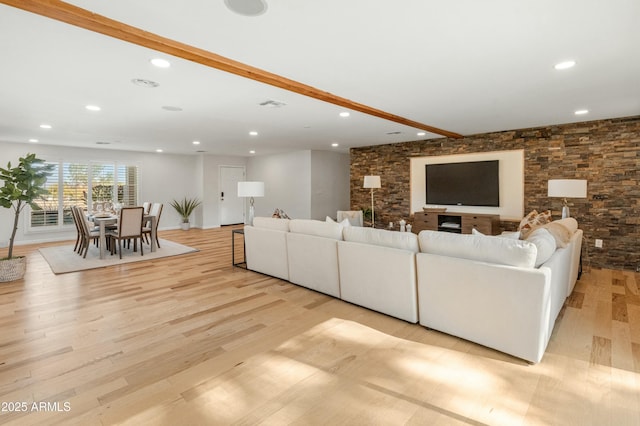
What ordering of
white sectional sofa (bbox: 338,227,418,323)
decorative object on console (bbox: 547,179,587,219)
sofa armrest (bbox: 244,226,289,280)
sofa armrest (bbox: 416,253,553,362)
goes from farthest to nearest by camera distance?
1. decorative object on console (bbox: 547,179,587,219)
2. sofa armrest (bbox: 244,226,289,280)
3. white sectional sofa (bbox: 338,227,418,323)
4. sofa armrest (bbox: 416,253,553,362)

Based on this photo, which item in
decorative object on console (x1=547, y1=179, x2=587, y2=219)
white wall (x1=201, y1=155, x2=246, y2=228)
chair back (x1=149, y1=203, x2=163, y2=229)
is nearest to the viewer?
decorative object on console (x1=547, y1=179, x2=587, y2=219)

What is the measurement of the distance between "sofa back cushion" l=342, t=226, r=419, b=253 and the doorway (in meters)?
7.50

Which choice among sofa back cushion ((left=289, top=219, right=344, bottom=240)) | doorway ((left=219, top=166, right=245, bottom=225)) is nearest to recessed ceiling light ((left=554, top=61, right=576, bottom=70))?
sofa back cushion ((left=289, top=219, right=344, bottom=240))

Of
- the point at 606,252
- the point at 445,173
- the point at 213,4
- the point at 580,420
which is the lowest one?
the point at 580,420

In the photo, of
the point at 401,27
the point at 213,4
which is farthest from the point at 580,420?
the point at 213,4

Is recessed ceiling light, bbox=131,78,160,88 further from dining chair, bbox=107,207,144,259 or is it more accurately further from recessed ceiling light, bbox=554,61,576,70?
recessed ceiling light, bbox=554,61,576,70

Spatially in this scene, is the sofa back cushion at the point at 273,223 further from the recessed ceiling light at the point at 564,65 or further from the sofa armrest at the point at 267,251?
the recessed ceiling light at the point at 564,65

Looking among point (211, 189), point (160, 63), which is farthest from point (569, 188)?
point (211, 189)

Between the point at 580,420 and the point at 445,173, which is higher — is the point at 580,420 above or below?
below

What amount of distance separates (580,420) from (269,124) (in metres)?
4.82

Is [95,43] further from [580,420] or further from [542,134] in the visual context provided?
[542,134]

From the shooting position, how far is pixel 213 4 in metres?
1.84

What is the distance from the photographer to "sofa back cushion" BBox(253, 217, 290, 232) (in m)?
4.28

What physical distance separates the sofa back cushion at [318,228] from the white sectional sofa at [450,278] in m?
0.01
